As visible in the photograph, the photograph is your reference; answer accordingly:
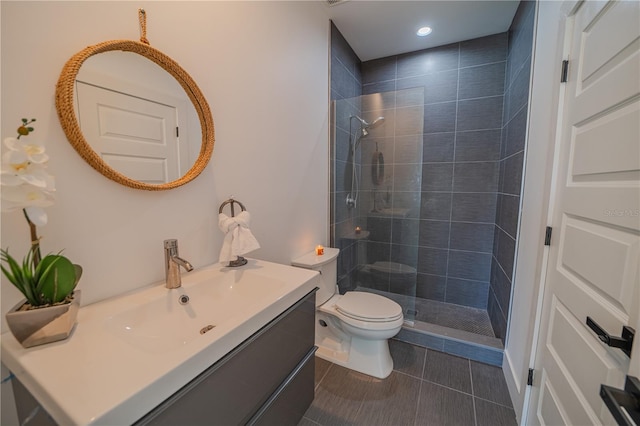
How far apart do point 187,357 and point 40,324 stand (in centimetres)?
36

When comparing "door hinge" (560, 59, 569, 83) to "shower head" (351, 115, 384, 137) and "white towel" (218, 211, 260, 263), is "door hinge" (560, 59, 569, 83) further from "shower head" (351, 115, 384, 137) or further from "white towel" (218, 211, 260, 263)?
"white towel" (218, 211, 260, 263)

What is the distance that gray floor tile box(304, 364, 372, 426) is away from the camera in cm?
141

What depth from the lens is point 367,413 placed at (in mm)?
1435

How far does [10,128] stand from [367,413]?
6.30 feet

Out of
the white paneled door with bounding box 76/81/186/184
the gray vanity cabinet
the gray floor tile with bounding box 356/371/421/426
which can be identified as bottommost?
the gray floor tile with bounding box 356/371/421/426

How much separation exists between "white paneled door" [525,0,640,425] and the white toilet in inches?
32.0

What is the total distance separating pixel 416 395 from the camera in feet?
5.13

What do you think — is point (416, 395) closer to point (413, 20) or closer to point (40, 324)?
point (40, 324)

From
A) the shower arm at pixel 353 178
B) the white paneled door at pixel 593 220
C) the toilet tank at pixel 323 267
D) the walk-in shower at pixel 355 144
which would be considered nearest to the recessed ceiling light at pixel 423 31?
the walk-in shower at pixel 355 144

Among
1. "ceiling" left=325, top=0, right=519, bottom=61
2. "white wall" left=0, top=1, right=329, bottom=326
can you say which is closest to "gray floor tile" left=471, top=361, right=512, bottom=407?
"white wall" left=0, top=1, right=329, bottom=326

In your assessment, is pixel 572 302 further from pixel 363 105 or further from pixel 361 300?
pixel 363 105

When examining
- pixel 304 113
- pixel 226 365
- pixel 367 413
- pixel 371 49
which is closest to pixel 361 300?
pixel 367 413

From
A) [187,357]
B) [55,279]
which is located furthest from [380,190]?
[55,279]

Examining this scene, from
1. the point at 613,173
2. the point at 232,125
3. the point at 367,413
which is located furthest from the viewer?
the point at 367,413
